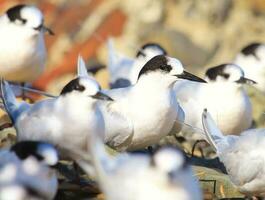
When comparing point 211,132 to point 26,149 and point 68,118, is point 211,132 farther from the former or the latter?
point 26,149

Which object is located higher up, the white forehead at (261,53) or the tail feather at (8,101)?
the white forehead at (261,53)

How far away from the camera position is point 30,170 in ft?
18.2

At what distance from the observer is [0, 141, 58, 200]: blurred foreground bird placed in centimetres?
540

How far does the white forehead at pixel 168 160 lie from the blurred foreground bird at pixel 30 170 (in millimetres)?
629

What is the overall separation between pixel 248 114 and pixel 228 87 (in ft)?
1.14

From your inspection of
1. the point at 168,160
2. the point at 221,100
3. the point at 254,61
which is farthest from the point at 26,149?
the point at 254,61

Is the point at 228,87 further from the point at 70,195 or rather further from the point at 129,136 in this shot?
the point at 70,195

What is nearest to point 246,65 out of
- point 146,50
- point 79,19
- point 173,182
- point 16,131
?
point 146,50

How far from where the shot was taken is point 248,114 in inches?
333

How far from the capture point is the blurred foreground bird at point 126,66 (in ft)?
33.4

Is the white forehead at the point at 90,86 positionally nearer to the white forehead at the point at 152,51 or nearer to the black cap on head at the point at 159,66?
the black cap on head at the point at 159,66

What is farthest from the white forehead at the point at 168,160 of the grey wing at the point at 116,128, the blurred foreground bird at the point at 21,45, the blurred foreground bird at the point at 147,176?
the blurred foreground bird at the point at 21,45

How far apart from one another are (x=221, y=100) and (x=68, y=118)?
7.52 ft

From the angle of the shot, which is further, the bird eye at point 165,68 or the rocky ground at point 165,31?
the rocky ground at point 165,31
